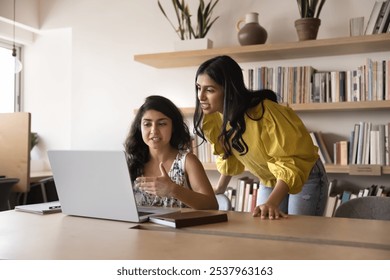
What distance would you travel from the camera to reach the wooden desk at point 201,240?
99cm

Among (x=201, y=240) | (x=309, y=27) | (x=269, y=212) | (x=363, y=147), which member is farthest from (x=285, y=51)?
(x=201, y=240)

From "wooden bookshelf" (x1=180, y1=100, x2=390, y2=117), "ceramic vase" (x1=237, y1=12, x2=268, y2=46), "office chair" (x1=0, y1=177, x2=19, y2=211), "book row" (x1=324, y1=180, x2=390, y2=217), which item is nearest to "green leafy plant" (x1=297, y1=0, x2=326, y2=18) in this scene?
"ceramic vase" (x1=237, y1=12, x2=268, y2=46)

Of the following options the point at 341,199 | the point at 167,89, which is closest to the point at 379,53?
the point at 341,199

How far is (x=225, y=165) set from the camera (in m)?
1.94

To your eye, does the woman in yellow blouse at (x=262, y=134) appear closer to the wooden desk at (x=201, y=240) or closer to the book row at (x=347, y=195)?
the wooden desk at (x=201, y=240)

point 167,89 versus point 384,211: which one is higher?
point 167,89

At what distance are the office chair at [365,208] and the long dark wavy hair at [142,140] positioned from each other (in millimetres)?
719

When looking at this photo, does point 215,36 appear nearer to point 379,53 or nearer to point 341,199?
point 379,53

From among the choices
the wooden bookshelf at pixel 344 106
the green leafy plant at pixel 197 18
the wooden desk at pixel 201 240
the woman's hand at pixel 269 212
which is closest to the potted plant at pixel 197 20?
the green leafy plant at pixel 197 18

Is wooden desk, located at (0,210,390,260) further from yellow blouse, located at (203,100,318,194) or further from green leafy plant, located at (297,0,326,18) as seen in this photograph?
green leafy plant, located at (297,0,326,18)

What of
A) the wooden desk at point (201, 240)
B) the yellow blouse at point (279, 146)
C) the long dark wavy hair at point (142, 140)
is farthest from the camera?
the long dark wavy hair at point (142, 140)

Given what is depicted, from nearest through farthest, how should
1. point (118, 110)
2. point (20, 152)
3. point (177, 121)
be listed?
point (177, 121) → point (20, 152) → point (118, 110)

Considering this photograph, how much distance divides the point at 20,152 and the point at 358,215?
233 centimetres
